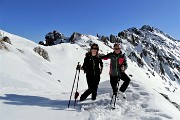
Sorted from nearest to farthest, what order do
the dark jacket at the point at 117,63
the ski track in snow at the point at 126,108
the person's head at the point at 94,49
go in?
the ski track in snow at the point at 126,108
the person's head at the point at 94,49
the dark jacket at the point at 117,63

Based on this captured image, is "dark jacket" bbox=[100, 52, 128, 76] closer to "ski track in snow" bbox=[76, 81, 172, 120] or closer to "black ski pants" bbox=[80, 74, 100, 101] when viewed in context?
"black ski pants" bbox=[80, 74, 100, 101]

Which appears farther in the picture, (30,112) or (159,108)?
(159,108)

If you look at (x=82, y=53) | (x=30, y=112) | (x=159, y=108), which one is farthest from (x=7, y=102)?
(x=82, y=53)

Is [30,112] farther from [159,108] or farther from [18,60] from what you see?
[18,60]

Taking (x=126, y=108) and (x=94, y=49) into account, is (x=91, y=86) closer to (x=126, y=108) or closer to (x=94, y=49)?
(x=94, y=49)

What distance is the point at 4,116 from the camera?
26.8ft

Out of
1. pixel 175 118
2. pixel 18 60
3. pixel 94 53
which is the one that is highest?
pixel 18 60

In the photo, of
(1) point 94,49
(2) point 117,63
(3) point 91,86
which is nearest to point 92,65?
(1) point 94,49

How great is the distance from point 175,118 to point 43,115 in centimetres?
443

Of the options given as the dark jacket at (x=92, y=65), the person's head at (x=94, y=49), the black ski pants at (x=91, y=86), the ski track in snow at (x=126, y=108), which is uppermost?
the person's head at (x=94, y=49)

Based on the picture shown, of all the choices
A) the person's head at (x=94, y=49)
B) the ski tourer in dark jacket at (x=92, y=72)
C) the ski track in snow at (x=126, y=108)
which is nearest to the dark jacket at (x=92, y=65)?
the ski tourer in dark jacket at (x=92, y=72)

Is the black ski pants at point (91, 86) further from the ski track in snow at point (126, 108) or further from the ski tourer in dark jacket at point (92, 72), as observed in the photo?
the ski track in snow at point (126, 108)

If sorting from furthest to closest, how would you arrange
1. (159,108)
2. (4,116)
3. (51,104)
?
(51,104), (159,108), (4,116)

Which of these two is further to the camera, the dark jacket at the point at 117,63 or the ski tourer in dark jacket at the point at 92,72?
the dark jacket at the point at 117,63
